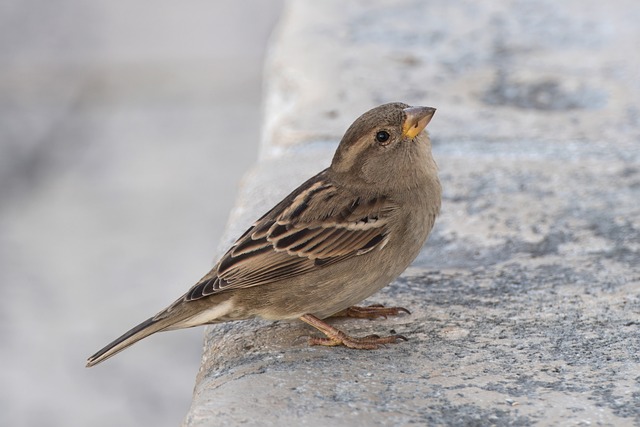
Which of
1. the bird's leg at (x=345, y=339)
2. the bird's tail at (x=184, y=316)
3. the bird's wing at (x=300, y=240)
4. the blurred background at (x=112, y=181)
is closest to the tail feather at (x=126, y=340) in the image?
the bird's tail at (x=184, y=316)

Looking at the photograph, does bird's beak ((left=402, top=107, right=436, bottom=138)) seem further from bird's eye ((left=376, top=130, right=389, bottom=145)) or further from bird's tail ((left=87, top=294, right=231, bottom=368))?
bird's tail ((left=87, top=294, right=231, bottom=368))

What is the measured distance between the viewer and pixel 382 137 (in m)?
3.26

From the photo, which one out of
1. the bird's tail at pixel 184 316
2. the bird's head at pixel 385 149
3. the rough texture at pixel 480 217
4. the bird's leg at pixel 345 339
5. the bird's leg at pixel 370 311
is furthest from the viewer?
the bird's head at pixel 385 149

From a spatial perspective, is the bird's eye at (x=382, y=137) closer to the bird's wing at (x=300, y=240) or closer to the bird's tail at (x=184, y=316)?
the bird's wing at (x=300, y=240)

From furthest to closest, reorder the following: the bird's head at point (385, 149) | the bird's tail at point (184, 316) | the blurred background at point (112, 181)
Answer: the blurred background at point (112, 181)
the bird's head at point (385, 149)
the bird's tail at point (184, 316)

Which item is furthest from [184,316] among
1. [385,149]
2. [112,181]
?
[112,181]

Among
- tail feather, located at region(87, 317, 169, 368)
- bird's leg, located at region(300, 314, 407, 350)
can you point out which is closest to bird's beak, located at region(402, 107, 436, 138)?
bird's leg, located at region(300, 314, 407, 350)

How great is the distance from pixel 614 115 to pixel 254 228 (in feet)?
5.66

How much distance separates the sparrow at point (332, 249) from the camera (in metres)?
2.97

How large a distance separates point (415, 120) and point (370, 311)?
23.0 inches

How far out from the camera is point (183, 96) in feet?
26.3

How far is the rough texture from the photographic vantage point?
2.42m

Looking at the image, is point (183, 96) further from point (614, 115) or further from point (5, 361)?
point (614, 115)

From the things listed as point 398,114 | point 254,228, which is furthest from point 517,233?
point 254,228
